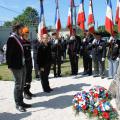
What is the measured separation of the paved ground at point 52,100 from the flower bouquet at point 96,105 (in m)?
0.27

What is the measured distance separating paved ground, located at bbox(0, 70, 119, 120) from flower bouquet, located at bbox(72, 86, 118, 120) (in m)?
0.27

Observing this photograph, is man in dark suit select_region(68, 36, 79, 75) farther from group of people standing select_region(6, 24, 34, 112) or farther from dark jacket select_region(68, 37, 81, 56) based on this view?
group of people standing select_region(6, 24, 34, 112)

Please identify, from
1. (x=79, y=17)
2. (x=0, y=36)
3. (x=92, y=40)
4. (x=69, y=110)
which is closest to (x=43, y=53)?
(x=69, y=110)

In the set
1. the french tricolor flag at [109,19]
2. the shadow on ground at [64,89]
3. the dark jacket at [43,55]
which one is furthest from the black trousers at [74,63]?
the dark jacket at [43,55]

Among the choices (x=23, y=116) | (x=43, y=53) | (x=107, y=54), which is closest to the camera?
(x=23, y=116)

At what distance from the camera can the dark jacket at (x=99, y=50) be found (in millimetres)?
13597

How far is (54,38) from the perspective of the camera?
51.2 feet

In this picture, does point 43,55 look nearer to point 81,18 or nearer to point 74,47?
point 74,47

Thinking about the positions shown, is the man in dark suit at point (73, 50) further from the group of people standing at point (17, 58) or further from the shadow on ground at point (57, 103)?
the group of people standing at point (17, 58)

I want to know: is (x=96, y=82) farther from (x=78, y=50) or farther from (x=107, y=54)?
(x=78, y=50)

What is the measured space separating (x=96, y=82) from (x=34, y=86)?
220 centimetres

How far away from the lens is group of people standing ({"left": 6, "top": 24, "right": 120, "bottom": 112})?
8758mm

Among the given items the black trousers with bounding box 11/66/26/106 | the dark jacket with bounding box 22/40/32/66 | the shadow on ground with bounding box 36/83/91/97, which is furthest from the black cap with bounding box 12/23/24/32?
the shadow on ground with bounding box 36/83/91/97

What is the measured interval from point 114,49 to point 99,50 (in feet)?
2.43
